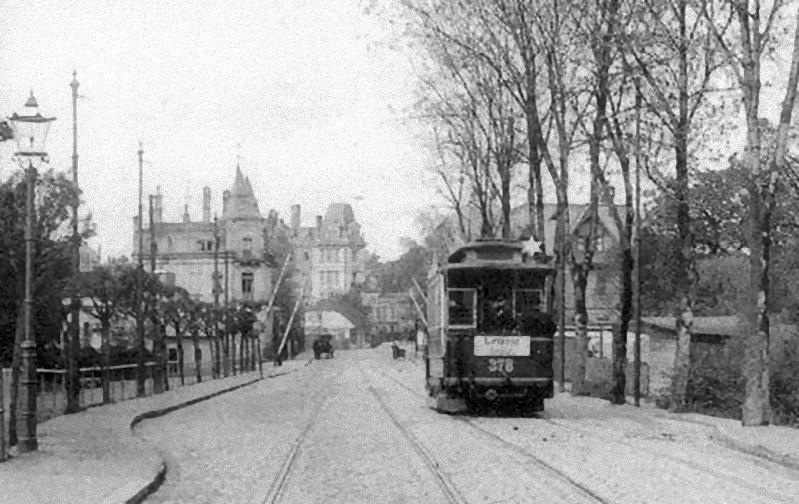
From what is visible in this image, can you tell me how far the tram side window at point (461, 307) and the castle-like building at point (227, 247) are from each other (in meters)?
91.3

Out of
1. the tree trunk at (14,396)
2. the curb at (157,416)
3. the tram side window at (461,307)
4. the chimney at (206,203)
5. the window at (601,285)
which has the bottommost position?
the curb at (157,416)

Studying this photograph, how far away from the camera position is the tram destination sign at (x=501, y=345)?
27.4 meters

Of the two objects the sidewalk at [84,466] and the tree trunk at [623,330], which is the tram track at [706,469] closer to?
the sidewalk at [84,466]

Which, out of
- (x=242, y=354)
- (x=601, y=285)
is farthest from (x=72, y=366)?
→ (x=601, y=285)

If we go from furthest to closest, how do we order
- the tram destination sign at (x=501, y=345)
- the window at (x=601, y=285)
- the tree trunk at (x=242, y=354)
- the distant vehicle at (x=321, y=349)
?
1. the distant vehicle at (x=321, y=349)
2. the window at (x=601, y=285)
3. the tree trunk at (x=242, y=354)
4. the tram destination sign at (x=501, y=345)

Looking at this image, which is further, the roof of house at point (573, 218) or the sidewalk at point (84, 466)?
the roof of house at point (573, 218)

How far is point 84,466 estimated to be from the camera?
16766 mm

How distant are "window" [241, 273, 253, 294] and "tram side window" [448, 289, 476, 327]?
94508 millimetres

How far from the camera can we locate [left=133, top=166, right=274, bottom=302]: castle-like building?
401 feet

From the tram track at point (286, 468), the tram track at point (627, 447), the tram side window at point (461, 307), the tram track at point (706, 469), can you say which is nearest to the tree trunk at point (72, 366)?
the tram track at point (286, 468)

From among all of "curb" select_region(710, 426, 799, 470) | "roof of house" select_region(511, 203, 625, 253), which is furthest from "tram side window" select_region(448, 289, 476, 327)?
"roof of house" select_region(511, 203, 625, 253)

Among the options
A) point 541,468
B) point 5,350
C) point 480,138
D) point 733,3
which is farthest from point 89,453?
point 480,138

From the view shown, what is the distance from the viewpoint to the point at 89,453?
742 inches

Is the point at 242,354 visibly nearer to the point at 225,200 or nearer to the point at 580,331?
the point at 580,331
